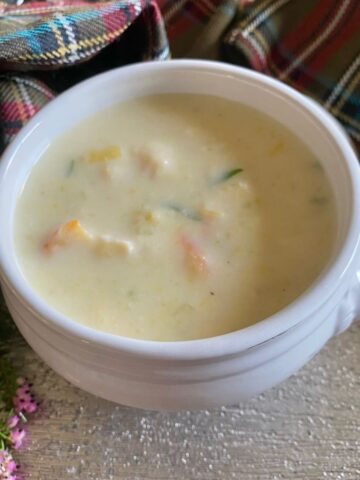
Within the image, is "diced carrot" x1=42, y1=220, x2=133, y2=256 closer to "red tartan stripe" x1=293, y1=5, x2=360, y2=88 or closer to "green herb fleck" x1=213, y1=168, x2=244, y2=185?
"green herb fleck" x1=213, y1=168, x2=244, y2=185

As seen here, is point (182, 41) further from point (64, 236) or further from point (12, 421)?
point (12, 421)

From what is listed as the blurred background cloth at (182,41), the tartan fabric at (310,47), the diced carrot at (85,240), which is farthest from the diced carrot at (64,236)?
the tartan fabric at (310,47)

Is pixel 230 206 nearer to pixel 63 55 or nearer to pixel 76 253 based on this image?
pixel 76 253

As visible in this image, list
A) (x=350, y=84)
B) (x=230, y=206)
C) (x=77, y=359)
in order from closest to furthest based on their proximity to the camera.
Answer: (x=77, y=359) < (x=230, y=206) < (x=350, y=84)

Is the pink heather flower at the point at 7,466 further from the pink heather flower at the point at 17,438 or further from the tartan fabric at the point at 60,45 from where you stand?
the tartan fabric at the point at 60,45

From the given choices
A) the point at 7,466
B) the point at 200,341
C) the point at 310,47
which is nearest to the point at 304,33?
the point at 310,47

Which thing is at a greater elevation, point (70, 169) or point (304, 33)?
point (304, 33)

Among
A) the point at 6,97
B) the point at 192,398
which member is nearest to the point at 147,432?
the point at 192,398
